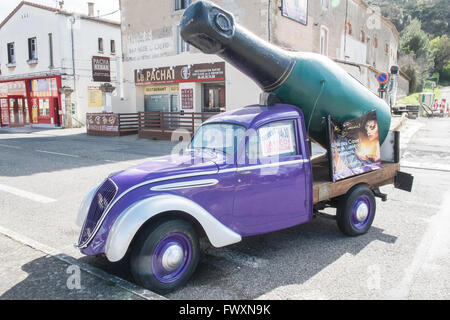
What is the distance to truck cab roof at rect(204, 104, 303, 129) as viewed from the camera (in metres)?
4.14

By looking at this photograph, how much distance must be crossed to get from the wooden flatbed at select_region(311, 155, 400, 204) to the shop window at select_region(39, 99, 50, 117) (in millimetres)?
27215

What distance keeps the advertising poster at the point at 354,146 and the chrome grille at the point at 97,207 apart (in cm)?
278

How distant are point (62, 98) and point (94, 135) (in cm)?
759

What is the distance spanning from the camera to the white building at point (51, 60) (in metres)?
26.4

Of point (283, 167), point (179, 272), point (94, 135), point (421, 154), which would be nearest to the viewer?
point (179, 272)

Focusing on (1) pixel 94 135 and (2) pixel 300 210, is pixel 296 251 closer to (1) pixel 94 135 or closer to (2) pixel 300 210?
(2) pixel 300 210

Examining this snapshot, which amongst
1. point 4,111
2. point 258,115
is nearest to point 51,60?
point 4,111

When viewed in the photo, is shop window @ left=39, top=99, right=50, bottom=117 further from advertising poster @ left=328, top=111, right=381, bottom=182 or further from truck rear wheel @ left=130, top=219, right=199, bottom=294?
truck rear wheel @ left=130, top=219, right=199, bottom=294

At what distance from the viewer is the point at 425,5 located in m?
92.9

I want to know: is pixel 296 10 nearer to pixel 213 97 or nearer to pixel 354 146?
pixel 213 97

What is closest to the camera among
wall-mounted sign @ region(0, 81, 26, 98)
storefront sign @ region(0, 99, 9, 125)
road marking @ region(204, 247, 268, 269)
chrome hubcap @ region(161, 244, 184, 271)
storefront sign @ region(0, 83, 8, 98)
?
chrome hubcap @ region(161, 244, 184, 271)

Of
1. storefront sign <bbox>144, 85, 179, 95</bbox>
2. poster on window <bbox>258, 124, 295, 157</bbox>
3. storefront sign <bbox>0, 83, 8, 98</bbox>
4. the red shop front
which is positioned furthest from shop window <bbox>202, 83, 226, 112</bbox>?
storefront sign <bbox>0, 83, 8, 98</bbox>

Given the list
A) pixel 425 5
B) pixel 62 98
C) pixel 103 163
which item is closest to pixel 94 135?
pixel 62 98

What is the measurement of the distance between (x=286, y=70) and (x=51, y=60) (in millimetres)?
27093
